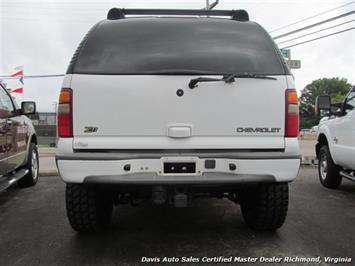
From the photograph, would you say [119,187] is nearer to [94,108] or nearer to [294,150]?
[94,108]

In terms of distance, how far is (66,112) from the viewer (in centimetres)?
292

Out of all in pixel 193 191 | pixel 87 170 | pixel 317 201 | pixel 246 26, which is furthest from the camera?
pixel 317 201

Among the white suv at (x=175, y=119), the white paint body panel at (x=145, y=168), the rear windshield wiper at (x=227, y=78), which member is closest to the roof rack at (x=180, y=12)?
the white suv at (x=175, y=119)

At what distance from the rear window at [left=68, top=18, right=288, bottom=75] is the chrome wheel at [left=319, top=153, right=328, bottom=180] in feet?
12.5

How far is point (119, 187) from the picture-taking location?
114 inches

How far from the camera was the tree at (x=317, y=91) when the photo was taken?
83.9 meters

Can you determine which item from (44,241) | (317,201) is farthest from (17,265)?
(317,201)

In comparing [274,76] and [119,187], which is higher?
[274,76]

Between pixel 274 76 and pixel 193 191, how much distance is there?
1146 millimetres

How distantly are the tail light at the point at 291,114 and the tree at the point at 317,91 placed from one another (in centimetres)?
8290

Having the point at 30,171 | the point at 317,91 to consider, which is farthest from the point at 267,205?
the point at 317,91

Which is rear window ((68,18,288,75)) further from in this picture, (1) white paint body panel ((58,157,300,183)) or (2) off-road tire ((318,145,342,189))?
(2) off-road tire ((318,145,342,189))

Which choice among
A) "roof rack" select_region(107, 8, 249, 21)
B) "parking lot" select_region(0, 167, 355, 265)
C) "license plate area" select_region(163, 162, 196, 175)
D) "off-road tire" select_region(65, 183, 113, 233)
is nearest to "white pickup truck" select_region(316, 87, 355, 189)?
"parking lot" select_region(0, 167, 355, 265)

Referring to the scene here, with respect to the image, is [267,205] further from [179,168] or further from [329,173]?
[329,173]
